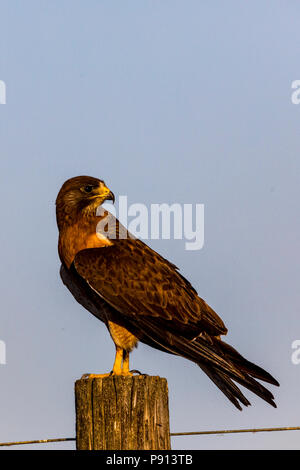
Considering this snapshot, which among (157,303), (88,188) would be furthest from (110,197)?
(157,303)

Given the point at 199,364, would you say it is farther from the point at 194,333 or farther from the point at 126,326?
the point at 126,326

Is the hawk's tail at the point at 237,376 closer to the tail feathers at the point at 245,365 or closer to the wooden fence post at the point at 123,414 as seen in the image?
the tail feathers at the point at 245,365

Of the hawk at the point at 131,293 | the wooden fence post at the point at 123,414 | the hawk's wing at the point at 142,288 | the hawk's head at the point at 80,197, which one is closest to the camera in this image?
the wooden fence post at the point at 123,414

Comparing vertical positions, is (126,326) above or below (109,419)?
above

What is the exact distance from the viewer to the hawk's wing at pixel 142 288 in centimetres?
621

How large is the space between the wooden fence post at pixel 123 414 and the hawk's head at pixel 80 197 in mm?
2590

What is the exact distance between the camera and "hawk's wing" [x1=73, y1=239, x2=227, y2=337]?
621cm

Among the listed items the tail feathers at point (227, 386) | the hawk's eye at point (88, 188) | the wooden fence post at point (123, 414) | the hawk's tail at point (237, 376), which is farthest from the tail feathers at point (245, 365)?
the hawk's eye at point (88, 188)

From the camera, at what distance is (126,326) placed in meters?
6.27

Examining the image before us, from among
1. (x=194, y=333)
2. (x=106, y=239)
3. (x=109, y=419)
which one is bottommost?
(x=109, y=419)

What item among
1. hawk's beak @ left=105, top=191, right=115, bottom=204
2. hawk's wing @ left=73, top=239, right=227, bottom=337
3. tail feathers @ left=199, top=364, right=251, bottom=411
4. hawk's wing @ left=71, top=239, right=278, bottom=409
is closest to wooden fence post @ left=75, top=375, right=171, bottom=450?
tail feathers @ left=199, top=364, right=251, bottom=411

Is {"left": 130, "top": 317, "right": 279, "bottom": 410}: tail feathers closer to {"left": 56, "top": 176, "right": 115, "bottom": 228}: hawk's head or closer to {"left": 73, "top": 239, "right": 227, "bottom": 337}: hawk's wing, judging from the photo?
{"left": 73, "top": 239, "right": 227, "bottom": 337}: hawk's wing
